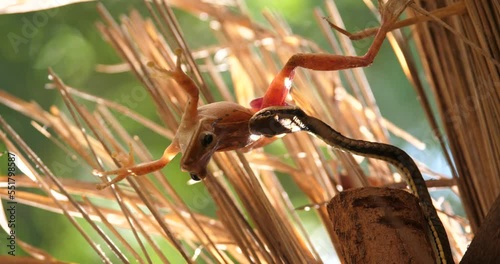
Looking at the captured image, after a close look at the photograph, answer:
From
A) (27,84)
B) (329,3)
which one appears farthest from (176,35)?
(27,84)

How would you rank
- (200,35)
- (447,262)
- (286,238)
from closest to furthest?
1. (447,262)
2. (286,238)
3. (200,35)

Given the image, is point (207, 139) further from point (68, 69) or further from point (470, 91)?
point (68, 69)

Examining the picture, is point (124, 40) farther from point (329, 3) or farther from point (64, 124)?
point (329, 3)

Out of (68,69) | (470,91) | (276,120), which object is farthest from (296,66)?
(68,69)

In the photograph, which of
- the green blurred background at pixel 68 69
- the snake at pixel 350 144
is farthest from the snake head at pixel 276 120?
the green blurred background at pixel 68 69

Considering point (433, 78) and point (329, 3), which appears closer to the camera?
point (433, 78)

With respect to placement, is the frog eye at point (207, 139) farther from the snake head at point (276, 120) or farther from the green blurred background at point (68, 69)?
the green blurred background at point (68, 69)
